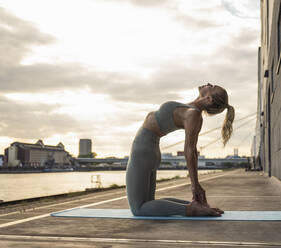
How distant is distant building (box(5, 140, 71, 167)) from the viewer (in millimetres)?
166375

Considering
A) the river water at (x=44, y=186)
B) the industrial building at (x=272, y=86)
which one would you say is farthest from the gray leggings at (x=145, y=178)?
the river water at (x=44, y=186)

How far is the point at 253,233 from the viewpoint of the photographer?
12.7ft

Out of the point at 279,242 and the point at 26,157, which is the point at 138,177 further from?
the point at 26,157

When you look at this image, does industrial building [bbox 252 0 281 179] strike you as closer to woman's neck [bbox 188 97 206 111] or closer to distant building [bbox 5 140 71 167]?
woman's neck [bbox 188 97 206 111]

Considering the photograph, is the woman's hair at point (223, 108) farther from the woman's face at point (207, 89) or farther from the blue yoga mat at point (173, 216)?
the blue yoga mat at point (173, 216)

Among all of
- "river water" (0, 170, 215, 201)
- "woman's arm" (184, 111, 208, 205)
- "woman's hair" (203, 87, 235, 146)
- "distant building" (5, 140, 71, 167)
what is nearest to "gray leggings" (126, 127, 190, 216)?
"woman's arm" (184, 111, 208, 205)

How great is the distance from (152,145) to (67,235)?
5.12 ft

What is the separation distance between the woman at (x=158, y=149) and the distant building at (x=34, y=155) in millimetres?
163932

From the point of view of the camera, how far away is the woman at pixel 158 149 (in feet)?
15.7

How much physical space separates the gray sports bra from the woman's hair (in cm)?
27

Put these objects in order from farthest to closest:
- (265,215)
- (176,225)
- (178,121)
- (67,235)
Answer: (265,215), (178,121), (176,225), (67,235)

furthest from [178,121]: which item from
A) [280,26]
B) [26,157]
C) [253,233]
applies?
[26,157]

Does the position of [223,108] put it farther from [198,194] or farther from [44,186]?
[44,186]

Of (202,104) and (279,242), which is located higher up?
(202,104)
